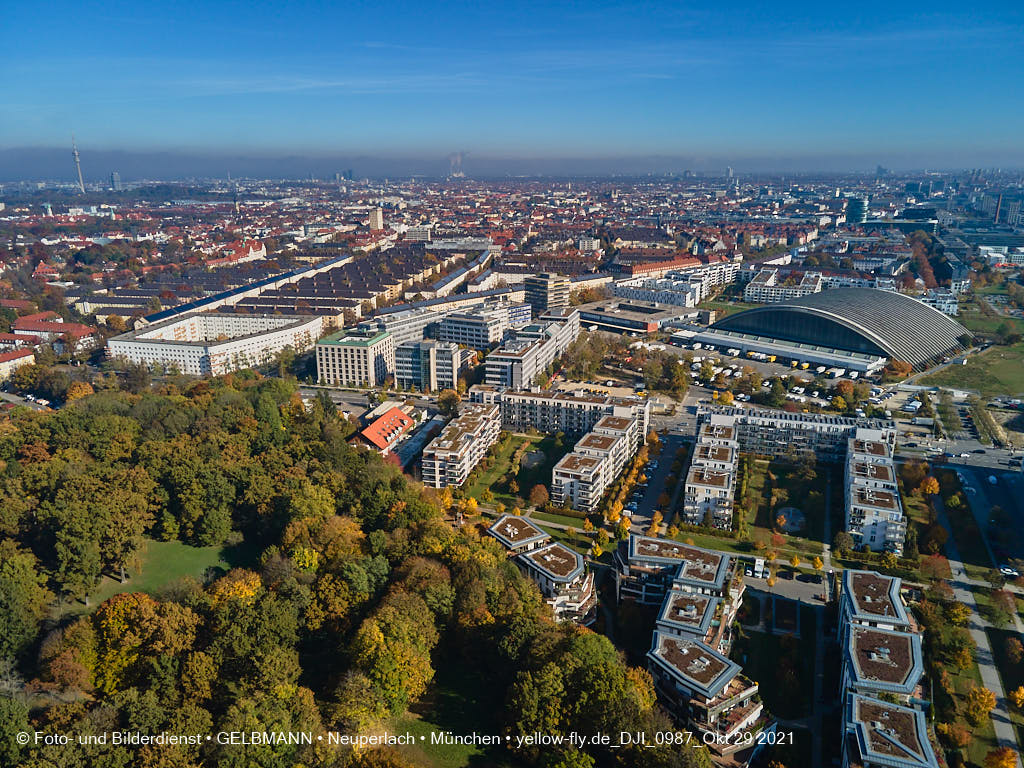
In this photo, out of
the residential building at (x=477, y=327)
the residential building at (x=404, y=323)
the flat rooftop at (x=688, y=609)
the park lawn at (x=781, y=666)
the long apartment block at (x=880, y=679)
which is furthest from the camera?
the residential building at (x=477, y=327)

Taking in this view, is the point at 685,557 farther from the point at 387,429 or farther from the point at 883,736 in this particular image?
the point at 387,429

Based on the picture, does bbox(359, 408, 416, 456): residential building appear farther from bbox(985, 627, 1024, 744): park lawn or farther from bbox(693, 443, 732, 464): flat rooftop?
bbox(985, 627, 1024, 744): park lawn

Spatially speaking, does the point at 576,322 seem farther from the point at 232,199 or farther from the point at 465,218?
the point at 232,199

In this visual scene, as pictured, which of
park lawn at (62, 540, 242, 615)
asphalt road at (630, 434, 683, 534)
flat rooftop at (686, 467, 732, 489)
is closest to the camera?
park lawn at (62, 540, 242, 615)

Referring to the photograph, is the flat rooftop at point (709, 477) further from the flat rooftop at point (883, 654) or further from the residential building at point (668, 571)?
the flat rooftop at point (883, 654)

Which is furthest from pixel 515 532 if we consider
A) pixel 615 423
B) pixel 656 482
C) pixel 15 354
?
pixel 15 354

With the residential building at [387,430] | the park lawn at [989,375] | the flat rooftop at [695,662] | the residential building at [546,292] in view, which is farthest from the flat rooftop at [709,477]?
the residential building at [546,292]

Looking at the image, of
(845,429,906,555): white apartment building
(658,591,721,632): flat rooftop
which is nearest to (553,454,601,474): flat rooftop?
(658,591,721,632): flat rooftop
